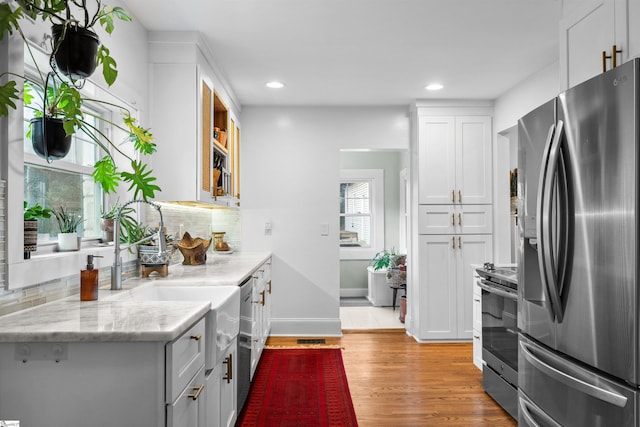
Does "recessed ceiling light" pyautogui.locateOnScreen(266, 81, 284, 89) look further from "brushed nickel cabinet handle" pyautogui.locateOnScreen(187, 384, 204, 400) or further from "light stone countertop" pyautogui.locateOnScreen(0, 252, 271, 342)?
"brushed nickel cabinet handle" pyautogui.locateOnScreen(187, 384, 204, 400)

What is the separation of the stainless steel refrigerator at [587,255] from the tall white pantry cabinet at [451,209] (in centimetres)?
248

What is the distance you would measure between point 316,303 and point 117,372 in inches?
138

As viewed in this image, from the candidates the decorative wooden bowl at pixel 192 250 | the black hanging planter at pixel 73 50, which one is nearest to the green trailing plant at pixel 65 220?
the black hanging planter at pixel 73 50

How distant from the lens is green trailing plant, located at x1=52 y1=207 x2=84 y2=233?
2.05 m

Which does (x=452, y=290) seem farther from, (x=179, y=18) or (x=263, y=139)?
(x=179, y=18)

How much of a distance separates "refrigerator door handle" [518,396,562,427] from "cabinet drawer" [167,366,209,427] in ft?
4.67

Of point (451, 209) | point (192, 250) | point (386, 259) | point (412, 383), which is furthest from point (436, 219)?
point (192, 250)

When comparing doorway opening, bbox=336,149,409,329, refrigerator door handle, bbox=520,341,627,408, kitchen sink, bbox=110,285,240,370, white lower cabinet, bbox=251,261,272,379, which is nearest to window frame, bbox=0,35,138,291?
kitchen sink, bbox=110,285,240,370

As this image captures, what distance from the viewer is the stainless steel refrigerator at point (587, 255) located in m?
1.41

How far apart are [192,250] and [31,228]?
1.60 meters

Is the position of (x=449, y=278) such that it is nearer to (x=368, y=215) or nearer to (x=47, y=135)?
(x=368, y=215)

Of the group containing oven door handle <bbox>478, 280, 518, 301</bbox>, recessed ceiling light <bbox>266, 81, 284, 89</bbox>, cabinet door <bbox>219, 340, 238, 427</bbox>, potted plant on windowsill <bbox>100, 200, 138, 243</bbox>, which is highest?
recessed ceiling light <bbox>266, 81, 284, 89</bbox>

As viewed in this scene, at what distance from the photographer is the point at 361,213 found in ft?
23.2

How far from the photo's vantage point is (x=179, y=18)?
8.91 ft
